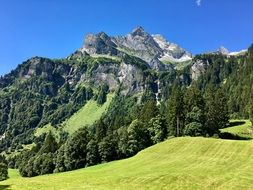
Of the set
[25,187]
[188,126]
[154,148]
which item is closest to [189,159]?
[154,148]

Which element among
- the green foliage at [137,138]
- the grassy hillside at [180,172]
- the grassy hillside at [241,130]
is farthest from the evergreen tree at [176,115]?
the grassy hillside at [180,172]

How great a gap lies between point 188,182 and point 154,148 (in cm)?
4571

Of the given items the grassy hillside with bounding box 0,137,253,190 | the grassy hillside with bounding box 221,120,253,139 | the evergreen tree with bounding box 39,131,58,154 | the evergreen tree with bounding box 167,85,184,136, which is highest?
the evergreen tree with bounding box 167,85,184,136

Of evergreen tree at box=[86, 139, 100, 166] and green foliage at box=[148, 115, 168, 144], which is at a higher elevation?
green foliage at box=[148, 115, 168, 144]

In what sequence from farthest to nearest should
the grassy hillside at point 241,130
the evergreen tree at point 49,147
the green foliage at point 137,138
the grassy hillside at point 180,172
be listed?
the evergreen tree at point 49,147
the grassy hillside at point 241,130
the green foliage at point 137,138
the grassy hillside at point 180,172

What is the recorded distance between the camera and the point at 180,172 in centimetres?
6662

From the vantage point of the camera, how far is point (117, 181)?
64312 millimetres

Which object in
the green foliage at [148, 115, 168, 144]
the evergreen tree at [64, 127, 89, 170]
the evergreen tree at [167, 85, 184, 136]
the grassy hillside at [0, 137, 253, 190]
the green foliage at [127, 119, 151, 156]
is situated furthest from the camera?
the evergreen tree at [64, 127, 89, 170]

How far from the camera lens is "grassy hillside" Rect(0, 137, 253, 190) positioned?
5944 centimetres

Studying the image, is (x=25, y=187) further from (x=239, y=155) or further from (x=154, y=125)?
(x=154, y=125)

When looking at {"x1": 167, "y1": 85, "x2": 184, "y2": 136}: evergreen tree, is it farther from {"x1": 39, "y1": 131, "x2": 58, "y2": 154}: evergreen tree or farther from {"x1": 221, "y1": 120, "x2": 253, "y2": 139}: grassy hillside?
{"x1": 39, "y1": 131, "x2": 58, "y2": 154}: evergreen tree

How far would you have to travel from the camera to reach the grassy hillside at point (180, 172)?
59438 mm

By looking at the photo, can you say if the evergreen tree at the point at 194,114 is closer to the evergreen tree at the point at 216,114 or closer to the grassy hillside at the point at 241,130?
the evergreen tree at the point at 216,114

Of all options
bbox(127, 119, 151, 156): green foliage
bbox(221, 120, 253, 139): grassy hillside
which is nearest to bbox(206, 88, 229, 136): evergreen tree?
bbox(221, 120, 253, 139): grassy hillside
